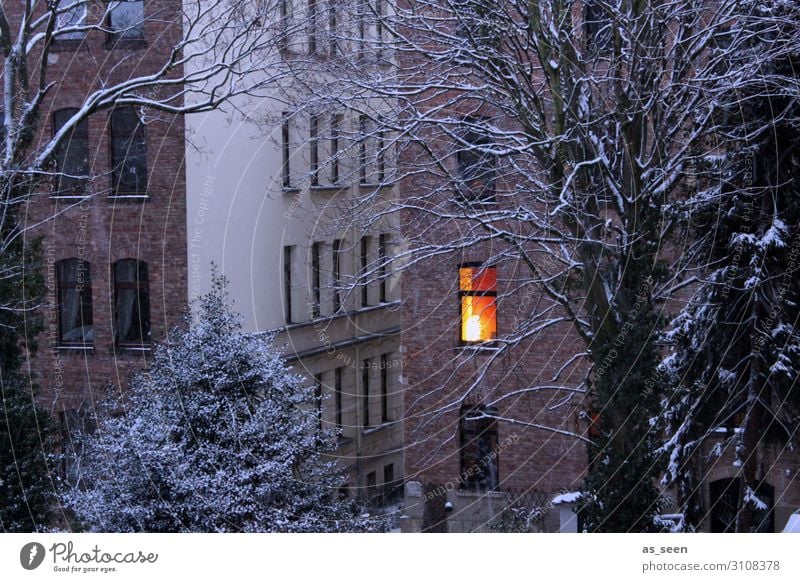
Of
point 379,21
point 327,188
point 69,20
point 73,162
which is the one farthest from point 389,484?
point 69,20

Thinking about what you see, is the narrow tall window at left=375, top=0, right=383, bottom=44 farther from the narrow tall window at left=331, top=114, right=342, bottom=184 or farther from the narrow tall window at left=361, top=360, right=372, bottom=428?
the narrow tall window at left=361, top=360, right=372, bottom=428

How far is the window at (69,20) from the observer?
10.2 meters

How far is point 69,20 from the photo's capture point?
10844 mm

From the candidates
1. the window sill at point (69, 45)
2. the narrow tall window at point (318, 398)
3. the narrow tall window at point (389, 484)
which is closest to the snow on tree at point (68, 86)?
the window sill at point (69, 45)

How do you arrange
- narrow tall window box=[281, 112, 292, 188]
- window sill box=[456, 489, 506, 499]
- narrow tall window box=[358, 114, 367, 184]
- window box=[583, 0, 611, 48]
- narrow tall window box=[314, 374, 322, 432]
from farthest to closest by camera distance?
window sill box=[456, 489, 506, 499] < narrow tall window box=[358, 114, 367, 184] < narrow tall window box=[281, 112, 292, 188] < window box=[583, 0, 611, 48] < narrow tall window box=[314, 374, 322, 432]

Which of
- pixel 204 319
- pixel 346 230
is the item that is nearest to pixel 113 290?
pixel 204 319

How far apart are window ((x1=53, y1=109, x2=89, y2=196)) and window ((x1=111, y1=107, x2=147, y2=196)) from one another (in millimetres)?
234

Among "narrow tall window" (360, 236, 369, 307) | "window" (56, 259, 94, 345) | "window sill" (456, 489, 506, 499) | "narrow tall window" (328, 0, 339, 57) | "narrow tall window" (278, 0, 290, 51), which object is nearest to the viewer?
"window" (56, 259, 94, 345)

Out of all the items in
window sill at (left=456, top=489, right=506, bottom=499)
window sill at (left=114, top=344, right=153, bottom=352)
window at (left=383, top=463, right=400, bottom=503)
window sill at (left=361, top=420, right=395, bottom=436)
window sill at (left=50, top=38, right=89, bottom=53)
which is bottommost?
window sill at (left=456, top=489, right=506, bottom=499)

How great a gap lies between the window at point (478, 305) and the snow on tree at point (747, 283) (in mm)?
1800

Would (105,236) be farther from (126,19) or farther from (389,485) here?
(389,485)

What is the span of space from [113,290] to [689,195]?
4808 millimetres

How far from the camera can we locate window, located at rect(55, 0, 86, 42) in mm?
10203

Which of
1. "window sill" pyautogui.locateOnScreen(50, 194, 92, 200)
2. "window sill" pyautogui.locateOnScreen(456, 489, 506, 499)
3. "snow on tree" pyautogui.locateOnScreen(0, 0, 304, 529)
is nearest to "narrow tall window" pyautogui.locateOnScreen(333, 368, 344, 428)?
"window sill" pyautogui.locateOnScreen(456, 489, 506, 499)
